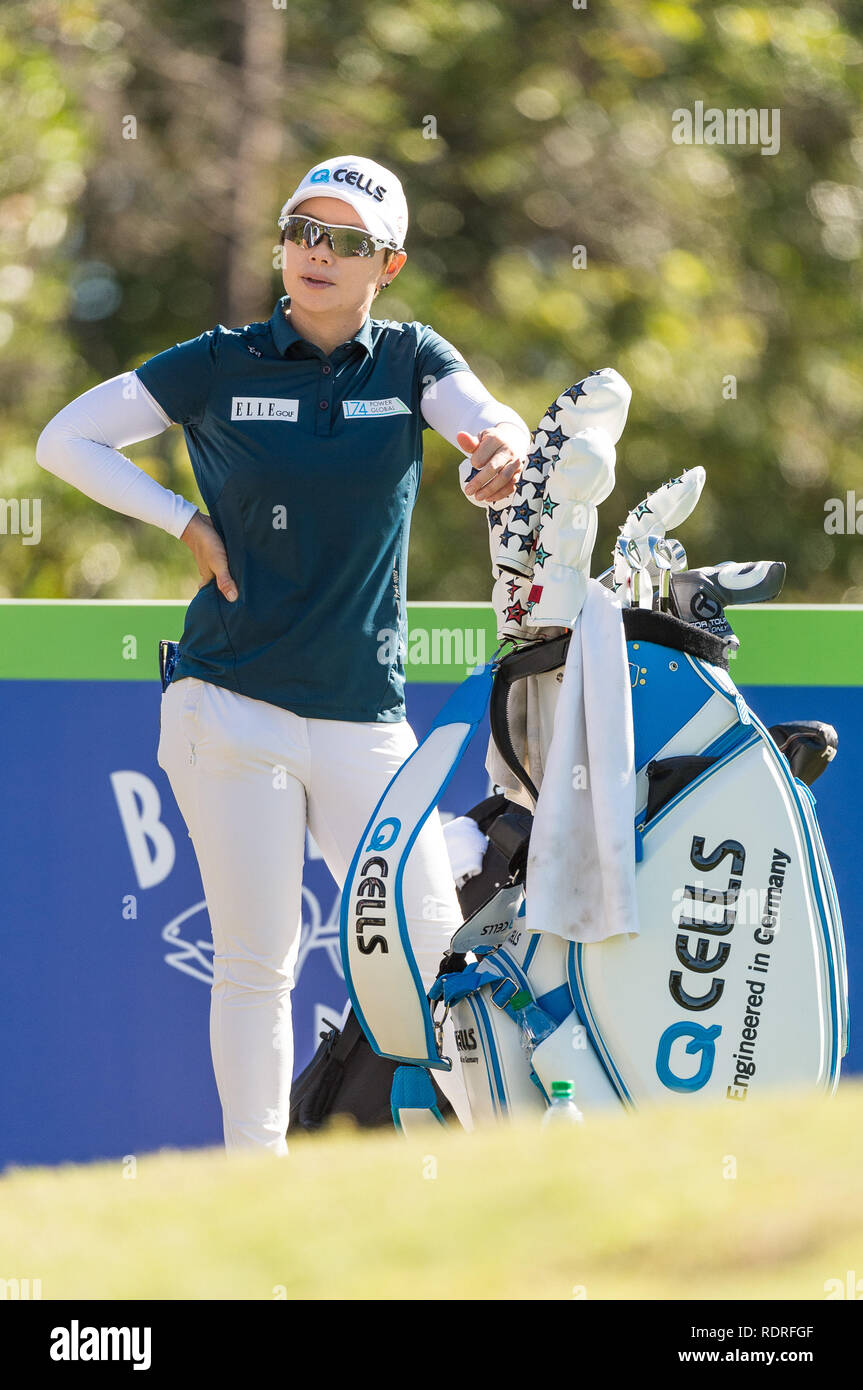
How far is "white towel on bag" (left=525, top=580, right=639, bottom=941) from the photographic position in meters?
2.49

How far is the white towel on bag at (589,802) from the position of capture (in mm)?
2492

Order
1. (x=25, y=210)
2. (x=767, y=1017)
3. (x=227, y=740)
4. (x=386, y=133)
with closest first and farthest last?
(x=767, y=1017) < (x=227, y=740) < (x=25, y=210) < (x=386, y=133)

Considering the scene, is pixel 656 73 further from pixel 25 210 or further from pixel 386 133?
pixel 25 210

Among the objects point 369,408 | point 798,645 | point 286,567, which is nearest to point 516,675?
point 286,567

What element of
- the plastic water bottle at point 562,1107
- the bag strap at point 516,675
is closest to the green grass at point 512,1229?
the plastic water bottle at point 562,1107

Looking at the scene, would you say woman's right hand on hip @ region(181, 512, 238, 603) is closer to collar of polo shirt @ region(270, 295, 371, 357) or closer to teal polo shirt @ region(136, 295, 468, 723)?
teal polo shirt @ region(136, 295, 468, 723)

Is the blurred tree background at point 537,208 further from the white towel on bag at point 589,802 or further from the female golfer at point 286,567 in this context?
the white towel on bag at point 589,802

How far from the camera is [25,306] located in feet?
30.5

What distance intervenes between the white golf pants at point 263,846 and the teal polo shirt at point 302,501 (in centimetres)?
5

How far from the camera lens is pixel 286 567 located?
292 centimetres

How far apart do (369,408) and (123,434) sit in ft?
1.44

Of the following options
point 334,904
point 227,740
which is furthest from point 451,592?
point 227,740

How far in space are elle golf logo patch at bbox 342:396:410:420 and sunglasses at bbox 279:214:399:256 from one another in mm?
243

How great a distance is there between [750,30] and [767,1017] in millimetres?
9259
